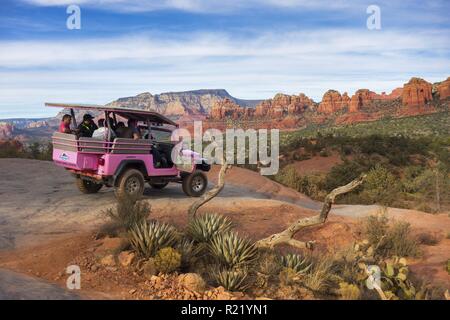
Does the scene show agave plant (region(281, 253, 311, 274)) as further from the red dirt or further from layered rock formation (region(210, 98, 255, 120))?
layered rock formation (region(210, 98, 255, 120))

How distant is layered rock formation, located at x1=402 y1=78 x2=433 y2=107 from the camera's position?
317 feet

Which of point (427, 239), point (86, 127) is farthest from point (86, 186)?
point (427, 239)

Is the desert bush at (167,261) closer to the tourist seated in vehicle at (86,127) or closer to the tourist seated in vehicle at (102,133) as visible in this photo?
the tourist seated in vehicle at (102,133)

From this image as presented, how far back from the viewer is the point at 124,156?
11258 mm

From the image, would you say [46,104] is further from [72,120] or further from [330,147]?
[330,147]

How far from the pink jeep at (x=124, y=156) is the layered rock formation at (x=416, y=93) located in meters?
91.7

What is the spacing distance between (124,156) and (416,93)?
10171cm

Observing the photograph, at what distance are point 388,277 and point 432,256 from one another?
4650 millimetres

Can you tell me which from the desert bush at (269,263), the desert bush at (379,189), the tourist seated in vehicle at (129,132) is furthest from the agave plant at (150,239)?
the desert bush at (379,189)

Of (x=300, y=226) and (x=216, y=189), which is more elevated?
(x=216, y=189)

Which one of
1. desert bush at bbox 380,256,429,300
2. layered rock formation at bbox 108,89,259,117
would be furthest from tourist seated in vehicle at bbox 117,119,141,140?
layered rock formation at bbox 108,89,259,117

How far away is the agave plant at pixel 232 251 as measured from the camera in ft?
23.6

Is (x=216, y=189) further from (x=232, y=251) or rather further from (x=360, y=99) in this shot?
(x=360, y=99)
